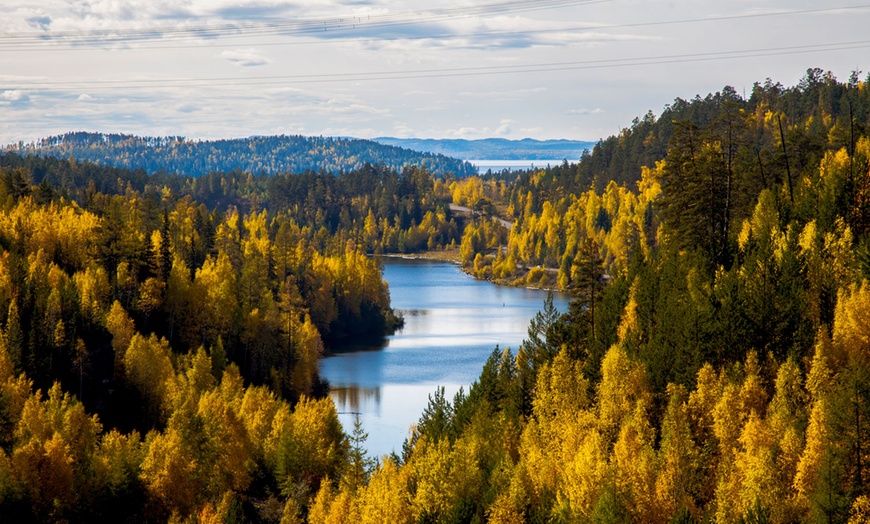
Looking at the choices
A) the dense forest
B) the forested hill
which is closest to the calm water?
the dense forest

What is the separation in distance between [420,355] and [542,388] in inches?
2109

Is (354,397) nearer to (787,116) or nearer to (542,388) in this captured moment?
(542,388)

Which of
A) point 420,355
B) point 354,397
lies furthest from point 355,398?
point 420,355

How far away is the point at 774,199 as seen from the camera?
6222 cm

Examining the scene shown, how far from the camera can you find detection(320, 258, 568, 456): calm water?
3253 inches

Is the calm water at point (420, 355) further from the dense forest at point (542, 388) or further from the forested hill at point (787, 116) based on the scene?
the forested hill at point (787, 116)

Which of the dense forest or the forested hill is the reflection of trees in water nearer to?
the dense forest

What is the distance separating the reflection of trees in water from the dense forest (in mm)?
3008

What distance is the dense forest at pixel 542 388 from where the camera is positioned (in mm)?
40719

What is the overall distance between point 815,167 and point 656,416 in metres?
32.1

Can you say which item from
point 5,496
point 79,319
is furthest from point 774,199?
point 79,319

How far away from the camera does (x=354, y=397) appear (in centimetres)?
8850

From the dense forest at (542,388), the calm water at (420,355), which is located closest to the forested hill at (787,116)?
the dense forest at (542,388)

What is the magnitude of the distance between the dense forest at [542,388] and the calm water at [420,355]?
6.68m
